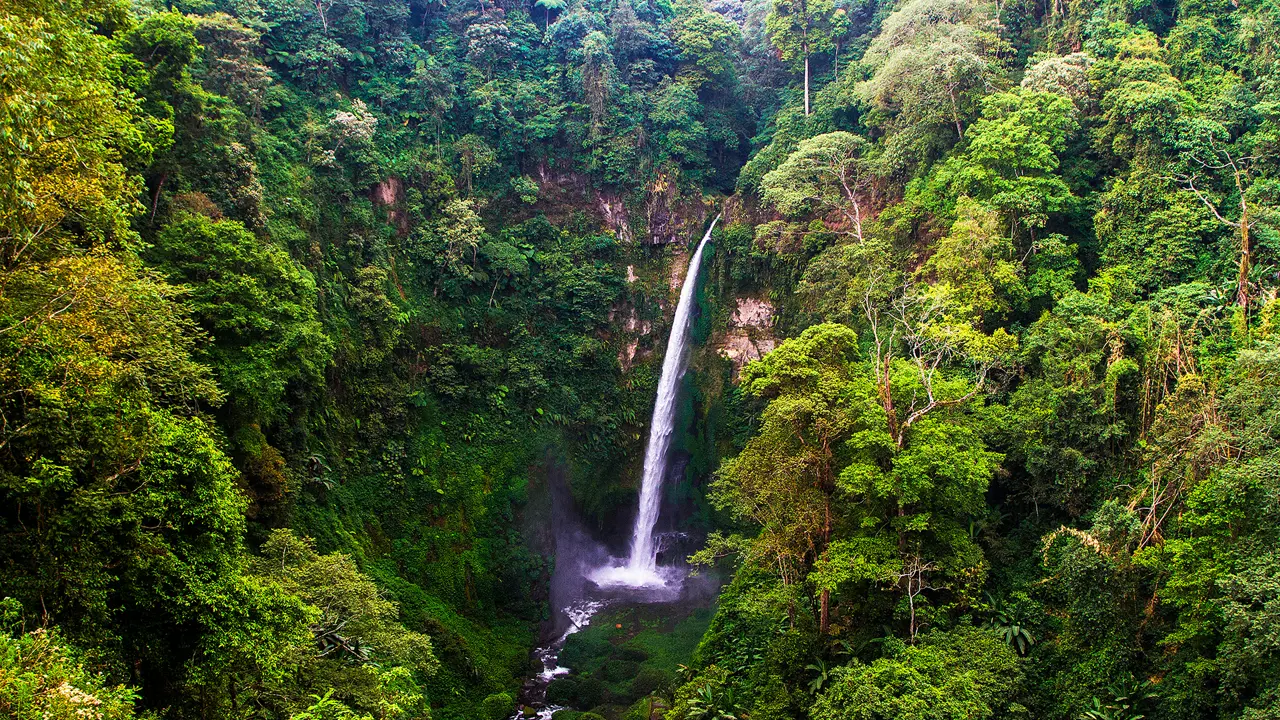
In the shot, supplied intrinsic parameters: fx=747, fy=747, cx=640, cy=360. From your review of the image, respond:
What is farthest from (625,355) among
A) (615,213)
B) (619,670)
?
(619,670)

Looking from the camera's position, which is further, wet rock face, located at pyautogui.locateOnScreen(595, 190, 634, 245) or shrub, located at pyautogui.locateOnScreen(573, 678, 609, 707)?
wet rock face, located at pyautogui.locateOnScreen(595, 190, 634, 245)

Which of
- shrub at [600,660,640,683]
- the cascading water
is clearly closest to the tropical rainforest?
shrub at [600,660,640,683]

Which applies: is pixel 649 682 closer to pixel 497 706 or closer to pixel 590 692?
pixel 590 692

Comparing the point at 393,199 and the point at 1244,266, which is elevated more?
the point at 393,199

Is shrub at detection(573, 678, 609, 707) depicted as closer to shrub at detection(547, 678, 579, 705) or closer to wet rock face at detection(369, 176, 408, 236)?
shrub at detection(547, 678, 579, 705)

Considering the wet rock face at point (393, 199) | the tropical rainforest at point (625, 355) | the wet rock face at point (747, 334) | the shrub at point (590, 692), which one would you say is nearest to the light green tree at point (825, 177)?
the tropical rainforest at point (625, 355)

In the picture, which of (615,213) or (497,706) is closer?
(497,706)

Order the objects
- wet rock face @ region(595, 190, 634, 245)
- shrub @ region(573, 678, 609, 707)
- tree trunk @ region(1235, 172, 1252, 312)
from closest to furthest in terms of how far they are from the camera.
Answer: tree trunk @ region(1235, 172, 1252, 312) → shrub @ region(573, 678, 609, 707) → wet rock face @ region(595, 190, 634, 245)

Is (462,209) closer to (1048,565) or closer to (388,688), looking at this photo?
(388,688)

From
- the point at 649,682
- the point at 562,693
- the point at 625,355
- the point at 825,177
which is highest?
the point at 825,177
